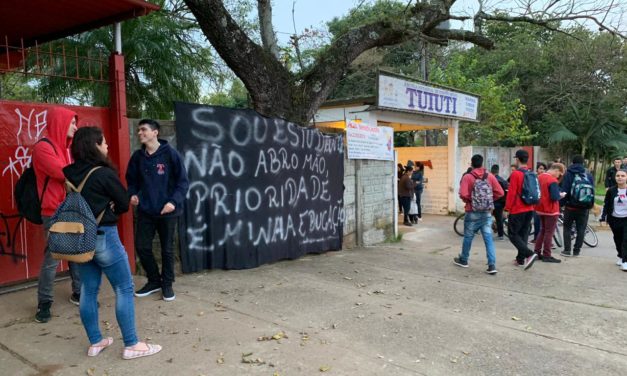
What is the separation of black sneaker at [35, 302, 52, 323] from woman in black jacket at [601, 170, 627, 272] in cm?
750

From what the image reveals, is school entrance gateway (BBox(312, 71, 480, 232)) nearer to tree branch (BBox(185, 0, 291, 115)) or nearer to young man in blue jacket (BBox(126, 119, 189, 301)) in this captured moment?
tree branch (BBox(185, 0, 291, 115))

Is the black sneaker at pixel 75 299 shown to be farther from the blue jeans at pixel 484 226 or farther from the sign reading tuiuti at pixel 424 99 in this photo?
the sign reading tuiuti at pixel 424 99

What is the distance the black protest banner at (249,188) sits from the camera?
5.50 m

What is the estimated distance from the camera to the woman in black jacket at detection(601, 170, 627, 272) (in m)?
7.21

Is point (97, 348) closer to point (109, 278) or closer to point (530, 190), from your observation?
point (109, 278)

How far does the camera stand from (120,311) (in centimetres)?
325

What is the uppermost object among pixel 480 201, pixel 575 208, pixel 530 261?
pixel 480 201

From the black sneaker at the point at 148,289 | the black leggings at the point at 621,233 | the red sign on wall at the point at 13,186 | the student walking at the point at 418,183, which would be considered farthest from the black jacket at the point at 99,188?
the student walking at the point at 418,183

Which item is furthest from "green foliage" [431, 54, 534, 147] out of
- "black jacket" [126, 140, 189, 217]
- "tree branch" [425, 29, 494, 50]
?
"black jacket" [126, 140, 189, 217]

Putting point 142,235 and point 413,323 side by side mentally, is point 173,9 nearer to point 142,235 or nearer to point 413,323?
point 142,235

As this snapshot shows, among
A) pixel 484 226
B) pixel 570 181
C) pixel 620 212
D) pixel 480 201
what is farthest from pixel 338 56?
pixel 620 212

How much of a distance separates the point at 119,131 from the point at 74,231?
2305 millimetres

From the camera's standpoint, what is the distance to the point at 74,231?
2.98 m

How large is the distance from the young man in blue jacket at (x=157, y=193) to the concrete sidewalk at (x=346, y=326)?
17.0 inches
